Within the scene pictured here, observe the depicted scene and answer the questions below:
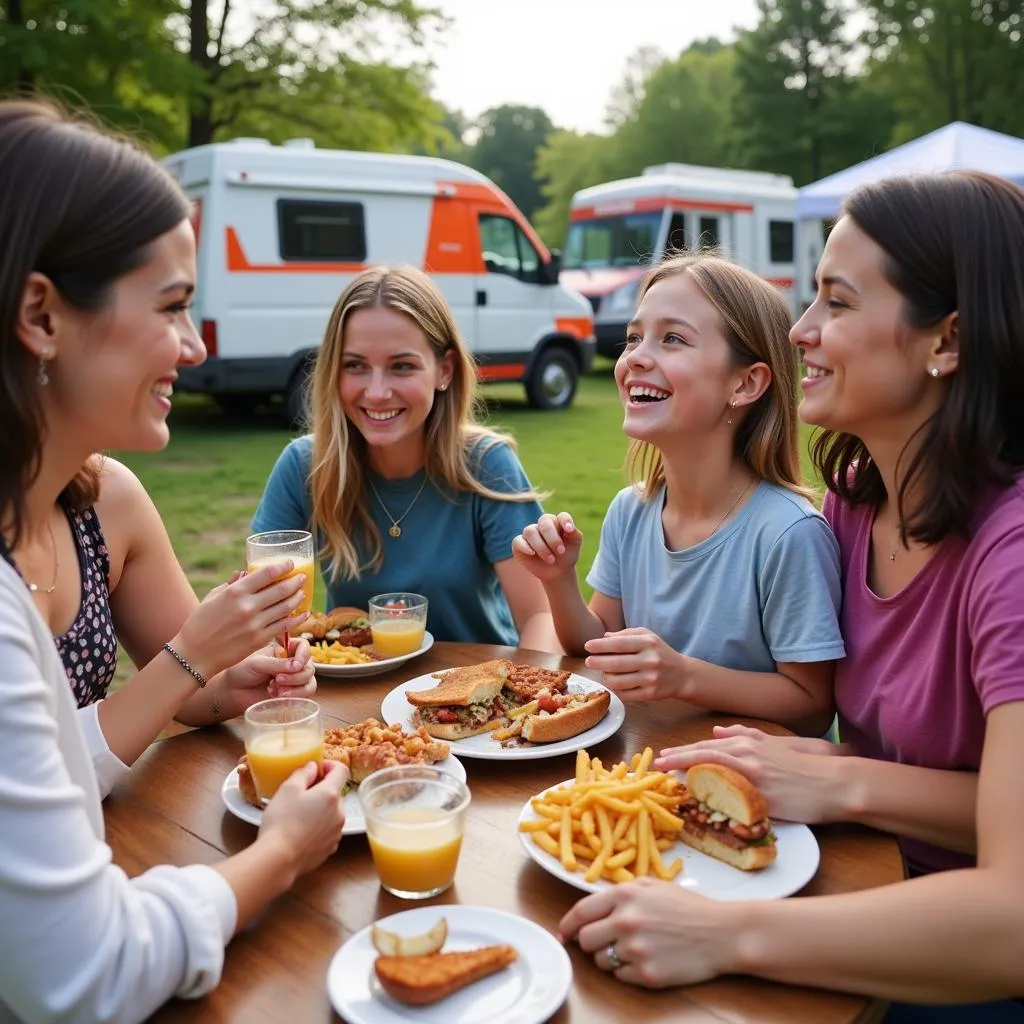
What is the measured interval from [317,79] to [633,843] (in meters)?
15.6

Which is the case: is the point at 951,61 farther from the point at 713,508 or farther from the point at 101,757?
the point at 101,757

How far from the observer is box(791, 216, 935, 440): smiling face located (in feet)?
6.40

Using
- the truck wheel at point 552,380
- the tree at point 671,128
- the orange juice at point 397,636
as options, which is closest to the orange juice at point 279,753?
the orange juice at point 397,636

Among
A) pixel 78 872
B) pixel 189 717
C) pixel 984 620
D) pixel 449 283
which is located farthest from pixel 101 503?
pixel 449 283

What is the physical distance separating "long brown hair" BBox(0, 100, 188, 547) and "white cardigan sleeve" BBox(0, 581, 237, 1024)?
0.22 m

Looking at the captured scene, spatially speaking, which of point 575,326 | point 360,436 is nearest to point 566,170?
point 575,326

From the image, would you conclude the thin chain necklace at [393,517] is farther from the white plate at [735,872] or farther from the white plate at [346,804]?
the white plate at [735,872]

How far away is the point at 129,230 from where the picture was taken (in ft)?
5.04

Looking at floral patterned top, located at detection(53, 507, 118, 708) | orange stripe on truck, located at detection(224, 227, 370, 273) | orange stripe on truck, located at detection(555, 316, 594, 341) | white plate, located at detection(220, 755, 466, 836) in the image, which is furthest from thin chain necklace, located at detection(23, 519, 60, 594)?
orange stripe on truck, located at detection(555, 316, 594, 341)

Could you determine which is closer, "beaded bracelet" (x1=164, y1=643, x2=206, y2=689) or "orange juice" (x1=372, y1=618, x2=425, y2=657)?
"beaded bracelet" (x1=164, y1=643, x2=206, y2=689)

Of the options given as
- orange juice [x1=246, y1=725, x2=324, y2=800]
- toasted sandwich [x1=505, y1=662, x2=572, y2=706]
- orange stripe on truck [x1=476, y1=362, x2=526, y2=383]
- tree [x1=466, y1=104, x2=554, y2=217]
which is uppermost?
tree [x1=466, y1=104, x2=554, y2=217]

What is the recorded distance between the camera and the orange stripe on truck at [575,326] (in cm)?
1398

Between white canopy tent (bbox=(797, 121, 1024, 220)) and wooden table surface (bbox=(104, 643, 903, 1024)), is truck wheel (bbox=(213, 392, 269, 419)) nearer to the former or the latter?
white canopy tent (bbox=(797, 121, 1024, 220))

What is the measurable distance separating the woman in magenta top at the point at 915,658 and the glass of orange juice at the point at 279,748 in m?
0.58
